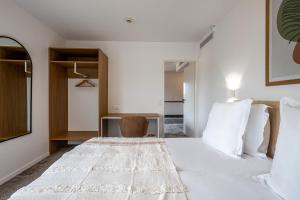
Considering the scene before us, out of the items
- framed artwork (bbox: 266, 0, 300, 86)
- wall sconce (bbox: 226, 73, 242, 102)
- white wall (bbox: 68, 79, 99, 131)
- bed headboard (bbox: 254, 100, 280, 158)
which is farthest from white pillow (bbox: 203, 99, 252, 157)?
white wall (bbox: 68, 79, 99, 131)

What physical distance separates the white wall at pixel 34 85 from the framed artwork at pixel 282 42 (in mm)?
3063

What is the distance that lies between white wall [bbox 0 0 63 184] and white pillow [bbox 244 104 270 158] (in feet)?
9.46

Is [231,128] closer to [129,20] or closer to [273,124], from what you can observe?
[273,124]

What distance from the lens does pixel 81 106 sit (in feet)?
13.5

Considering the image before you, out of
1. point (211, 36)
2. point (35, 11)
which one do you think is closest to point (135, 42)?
point (211, 36)

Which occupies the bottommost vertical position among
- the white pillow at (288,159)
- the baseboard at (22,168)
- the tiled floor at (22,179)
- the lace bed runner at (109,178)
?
the tiled floor at (22,179)

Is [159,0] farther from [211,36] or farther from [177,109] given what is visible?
[177,109]

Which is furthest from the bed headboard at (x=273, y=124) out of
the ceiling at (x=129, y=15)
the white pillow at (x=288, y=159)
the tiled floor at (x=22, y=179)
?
the tiled floor at (x=22, y=179)

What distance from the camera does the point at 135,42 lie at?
165 inches

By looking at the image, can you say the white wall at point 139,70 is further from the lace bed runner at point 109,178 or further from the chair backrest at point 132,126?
the lace bed runner at point 109,178

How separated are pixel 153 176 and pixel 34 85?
2.81m

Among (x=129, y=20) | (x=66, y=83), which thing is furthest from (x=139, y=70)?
(x=66, y=83)

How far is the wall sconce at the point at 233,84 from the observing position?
7.70 ft

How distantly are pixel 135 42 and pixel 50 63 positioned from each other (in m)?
1.86
